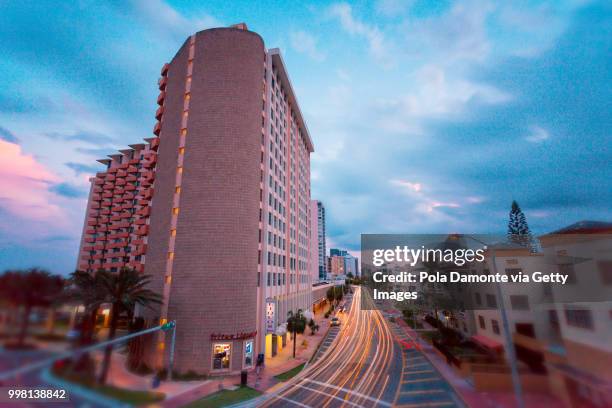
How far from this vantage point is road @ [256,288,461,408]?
81.2 feet

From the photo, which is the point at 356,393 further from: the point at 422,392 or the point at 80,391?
the point at 80,391

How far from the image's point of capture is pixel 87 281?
26875 millimetres

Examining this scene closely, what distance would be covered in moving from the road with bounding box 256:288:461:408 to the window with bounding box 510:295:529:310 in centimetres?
1115

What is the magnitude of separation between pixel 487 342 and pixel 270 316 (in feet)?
91.3

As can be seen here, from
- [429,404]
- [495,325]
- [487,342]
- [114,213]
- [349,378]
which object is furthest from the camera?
[114,213]

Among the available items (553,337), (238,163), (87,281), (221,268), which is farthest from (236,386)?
(553,337)

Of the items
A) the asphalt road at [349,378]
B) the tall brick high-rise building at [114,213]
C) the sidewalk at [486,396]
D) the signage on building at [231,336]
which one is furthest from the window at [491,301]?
the tall brick high-rise building at [114,213]

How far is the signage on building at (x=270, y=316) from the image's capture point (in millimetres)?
38562

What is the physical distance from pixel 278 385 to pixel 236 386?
14.4ft

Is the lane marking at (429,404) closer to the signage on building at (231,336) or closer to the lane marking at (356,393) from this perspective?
the lane marking at (356,393)

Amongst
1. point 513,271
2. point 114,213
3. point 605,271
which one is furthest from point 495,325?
point 114,213

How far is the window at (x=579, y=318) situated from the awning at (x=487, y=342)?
9720mm

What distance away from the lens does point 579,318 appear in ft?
70.9

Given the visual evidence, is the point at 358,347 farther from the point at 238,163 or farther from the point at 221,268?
the point at 238,163
